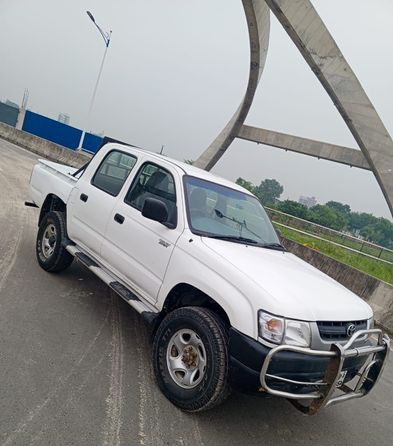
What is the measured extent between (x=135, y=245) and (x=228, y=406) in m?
1.71

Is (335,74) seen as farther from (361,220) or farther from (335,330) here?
(361,220)

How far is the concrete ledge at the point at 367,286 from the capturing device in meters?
7.90

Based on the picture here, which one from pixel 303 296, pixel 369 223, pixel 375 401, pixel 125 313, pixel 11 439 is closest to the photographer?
pixel 11 439

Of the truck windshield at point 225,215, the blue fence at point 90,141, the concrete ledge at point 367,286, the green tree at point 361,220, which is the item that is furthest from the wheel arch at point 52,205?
the green tree at point 361,220

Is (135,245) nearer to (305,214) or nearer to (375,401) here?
(375,401)

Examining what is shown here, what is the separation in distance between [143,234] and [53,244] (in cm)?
202

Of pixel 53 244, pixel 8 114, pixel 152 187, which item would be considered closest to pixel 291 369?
pixel 152 187

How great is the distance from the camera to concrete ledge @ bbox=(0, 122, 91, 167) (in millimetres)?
24016

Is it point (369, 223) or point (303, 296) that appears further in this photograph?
point (369, 223)

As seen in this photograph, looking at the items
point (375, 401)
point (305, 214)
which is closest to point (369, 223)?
point (305, 214)

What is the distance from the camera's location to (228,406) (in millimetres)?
3533

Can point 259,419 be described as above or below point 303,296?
below

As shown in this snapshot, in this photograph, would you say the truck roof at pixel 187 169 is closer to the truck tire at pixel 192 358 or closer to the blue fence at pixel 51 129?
the truck tire at pixel 192 358

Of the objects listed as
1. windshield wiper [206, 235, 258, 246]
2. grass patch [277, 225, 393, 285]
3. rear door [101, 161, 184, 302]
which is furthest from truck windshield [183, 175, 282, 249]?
grass patch [277, 225, 393, 285]
